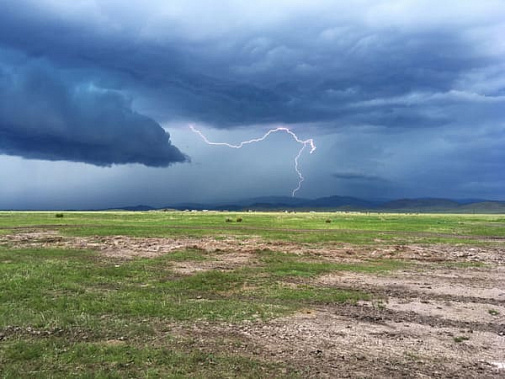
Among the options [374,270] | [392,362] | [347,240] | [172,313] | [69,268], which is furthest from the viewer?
[347,240]

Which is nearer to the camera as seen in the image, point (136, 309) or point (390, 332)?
point (390, 332)

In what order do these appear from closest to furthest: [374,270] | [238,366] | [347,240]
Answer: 1. [238,366]
2. [374,270]
3. [347,240]

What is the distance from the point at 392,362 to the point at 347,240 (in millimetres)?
39189

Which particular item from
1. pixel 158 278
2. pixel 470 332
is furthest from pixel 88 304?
pixel 470 332

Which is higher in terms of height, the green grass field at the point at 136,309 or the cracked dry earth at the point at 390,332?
the green grass field at the point at 136,309

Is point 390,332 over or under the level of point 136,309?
under

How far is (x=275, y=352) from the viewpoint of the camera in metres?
11.6

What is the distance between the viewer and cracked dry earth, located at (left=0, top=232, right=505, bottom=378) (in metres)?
11.0

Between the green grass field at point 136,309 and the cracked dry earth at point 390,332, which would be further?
the cracked dry earth at point 390,332

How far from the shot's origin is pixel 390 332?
1401cm

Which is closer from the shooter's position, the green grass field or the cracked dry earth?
the green grass field

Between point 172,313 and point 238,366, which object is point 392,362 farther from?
point 172,313

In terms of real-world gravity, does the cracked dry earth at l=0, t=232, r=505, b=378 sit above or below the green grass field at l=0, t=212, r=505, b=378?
below

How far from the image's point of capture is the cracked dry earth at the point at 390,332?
11.0 m
